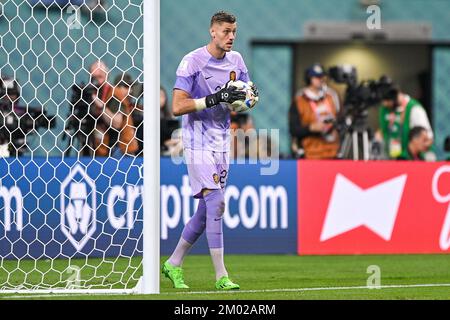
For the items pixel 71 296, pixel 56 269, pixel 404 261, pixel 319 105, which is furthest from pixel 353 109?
pixel 71 296

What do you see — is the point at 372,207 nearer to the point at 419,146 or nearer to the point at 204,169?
the point at 419,146

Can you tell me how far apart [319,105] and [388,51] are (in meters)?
5.53

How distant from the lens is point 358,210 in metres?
12.5

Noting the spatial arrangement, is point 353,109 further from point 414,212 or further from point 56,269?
point 56,269

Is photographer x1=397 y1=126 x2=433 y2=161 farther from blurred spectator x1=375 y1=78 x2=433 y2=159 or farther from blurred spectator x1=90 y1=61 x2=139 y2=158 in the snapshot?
blurred spectator x1=90 y1=61 x2=139 y2=158

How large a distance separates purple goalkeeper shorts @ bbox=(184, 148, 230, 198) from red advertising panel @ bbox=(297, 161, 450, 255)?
379 cm

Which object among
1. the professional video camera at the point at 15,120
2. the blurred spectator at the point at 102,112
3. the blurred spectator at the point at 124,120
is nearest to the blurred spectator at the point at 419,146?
the blurred spectator at the point at 102,112

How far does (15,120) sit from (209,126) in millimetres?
2816

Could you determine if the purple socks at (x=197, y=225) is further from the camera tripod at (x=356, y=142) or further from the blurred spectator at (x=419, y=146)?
the blurred spectator at (x=419, y=146)

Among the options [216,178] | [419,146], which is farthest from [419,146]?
[216,178]

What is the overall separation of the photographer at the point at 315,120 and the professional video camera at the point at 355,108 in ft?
0.46

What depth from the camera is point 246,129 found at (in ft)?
45.2

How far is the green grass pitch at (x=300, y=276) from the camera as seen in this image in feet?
26.5

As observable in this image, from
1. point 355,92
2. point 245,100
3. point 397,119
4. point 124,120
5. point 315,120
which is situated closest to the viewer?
point 245,100
